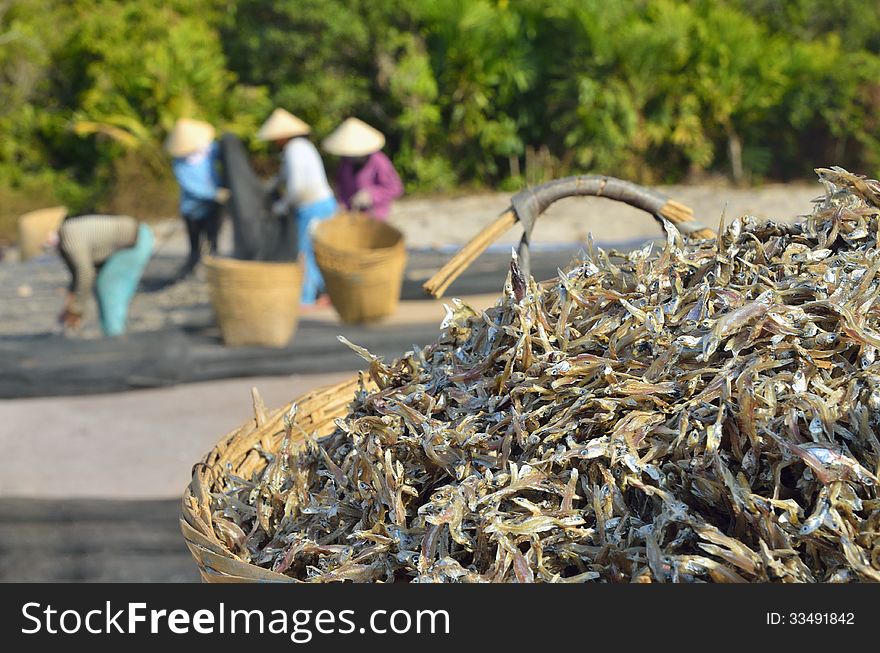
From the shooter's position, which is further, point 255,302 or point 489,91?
point 489,91

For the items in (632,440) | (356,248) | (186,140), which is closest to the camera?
(632,440)

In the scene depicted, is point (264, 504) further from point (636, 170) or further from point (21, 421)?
point (636, 170)

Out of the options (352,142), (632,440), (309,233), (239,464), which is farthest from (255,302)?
(632,440)

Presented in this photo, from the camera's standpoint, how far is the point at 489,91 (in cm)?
1066

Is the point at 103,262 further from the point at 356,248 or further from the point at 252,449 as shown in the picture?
the point at 252,449

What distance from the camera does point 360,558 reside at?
1386mm

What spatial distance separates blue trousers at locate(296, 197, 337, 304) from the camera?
6191 mm

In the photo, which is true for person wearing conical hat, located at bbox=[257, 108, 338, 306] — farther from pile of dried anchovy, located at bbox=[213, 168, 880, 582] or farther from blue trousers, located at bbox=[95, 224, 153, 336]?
pile of dried anchovy, located at bbox=[213, 168, 880, 582]

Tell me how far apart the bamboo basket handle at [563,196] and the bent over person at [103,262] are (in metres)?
4.13

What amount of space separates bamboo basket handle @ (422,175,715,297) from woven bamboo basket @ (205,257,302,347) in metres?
3.30

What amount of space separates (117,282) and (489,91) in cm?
592

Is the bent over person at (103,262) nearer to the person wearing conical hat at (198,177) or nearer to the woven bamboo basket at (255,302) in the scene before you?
the woven bamboo basket at (255,302)

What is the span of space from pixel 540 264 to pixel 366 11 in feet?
19.0
